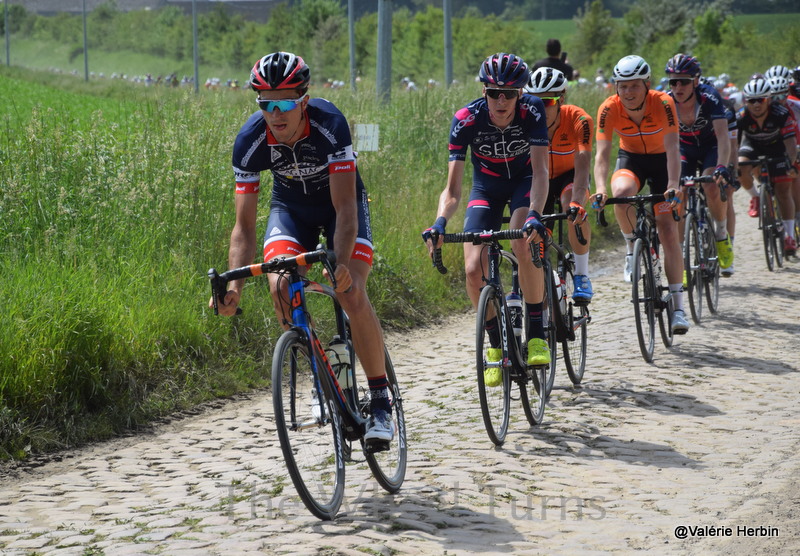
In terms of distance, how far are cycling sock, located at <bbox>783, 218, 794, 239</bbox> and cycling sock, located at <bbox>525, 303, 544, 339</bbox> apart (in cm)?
840

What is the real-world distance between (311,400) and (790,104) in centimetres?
1227

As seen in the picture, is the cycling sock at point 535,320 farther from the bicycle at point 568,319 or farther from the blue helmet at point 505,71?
the blue helmet at point 505,71

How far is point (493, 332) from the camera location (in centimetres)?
665

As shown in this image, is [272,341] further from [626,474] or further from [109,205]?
[626,474]

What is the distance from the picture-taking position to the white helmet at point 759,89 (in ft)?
Answer: 44.8

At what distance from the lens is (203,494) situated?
5.77m

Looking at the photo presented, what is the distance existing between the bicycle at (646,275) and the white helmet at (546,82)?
1.07m

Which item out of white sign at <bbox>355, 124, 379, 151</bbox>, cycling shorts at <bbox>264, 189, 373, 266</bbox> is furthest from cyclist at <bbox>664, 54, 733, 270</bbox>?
cycling shorts at <bbox>264, 189, 373, 266</bbox>

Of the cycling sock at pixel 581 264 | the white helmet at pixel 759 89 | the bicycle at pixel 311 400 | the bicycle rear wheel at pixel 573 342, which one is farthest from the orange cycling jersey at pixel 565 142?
the white helmet at pixel 759 89

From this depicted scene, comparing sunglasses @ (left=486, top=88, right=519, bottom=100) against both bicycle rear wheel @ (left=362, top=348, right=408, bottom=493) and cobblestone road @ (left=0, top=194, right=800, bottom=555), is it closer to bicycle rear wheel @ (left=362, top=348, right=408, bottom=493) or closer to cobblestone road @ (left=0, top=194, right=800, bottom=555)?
bicycle rear wheel @ (left=362, top=348, right=408, bottom=493)

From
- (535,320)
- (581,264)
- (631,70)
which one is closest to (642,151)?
(631,70)

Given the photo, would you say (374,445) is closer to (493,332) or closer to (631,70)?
(493,332)

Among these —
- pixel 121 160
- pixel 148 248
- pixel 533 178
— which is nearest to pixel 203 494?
pixel 533 178

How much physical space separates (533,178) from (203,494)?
2.96m
